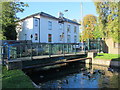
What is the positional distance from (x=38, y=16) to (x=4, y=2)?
31.9ft

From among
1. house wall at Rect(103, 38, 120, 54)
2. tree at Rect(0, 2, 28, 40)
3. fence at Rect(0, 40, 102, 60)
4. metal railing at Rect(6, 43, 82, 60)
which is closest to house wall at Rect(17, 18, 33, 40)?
tree at Rect(0, 2, 28, 40)

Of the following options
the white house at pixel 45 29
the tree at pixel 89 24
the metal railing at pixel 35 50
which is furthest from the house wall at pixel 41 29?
the tree at pixel 89 24

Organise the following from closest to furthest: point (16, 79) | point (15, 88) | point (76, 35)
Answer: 1. point (15, 88)
2. point (16, 79)
3. point (76, 35)

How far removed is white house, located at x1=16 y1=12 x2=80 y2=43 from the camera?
24672 millimetres

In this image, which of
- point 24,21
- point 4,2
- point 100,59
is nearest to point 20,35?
point 24,21

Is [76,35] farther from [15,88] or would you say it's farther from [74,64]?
[15,88]

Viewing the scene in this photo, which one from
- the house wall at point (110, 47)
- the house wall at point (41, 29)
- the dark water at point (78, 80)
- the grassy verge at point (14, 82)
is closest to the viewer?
the grassy verge at point (14, 82)

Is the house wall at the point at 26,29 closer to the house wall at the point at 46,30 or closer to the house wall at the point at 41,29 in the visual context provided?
the house wall at the point at 41,29

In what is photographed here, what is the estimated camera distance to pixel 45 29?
84.8 feet

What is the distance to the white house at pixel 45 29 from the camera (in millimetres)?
24672

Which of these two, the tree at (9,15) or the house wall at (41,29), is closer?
the tree at (9,15)

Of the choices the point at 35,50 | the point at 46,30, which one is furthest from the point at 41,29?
the point at 35,50

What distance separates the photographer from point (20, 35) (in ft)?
93.0

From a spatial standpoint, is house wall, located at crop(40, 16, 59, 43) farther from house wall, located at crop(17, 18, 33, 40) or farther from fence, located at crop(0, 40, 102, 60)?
fence, located at crop(0, 40, 102, 60)
